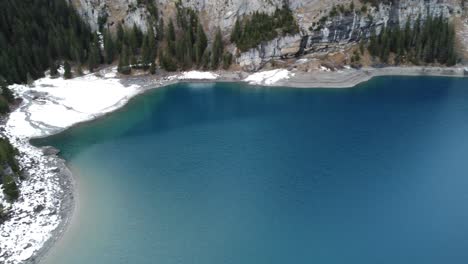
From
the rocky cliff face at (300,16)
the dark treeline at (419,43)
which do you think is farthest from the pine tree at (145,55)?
the dark treeline at (419,43)

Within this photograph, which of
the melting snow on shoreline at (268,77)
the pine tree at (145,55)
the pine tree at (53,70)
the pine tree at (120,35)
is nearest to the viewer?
the pine tree at (53,70)

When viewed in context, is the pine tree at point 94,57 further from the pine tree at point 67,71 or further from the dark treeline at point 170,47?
the pine tree at point 67,71

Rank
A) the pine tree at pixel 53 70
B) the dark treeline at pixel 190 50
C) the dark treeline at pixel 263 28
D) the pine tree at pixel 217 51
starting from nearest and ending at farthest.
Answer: the pine tree at pixel 53 70 → the dark treeline at pixel 263 28 → the pine tree at pixel 217 51 → the dark treeline at pixel 190 50

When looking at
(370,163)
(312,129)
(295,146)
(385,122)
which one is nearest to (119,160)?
(295,146)

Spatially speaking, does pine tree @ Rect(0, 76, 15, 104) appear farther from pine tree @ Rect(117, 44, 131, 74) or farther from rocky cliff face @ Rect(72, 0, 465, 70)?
rocky cliff face @ Rect(72, 0, 465, 70)

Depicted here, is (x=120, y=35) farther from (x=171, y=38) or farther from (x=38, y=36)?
(x=38, y=36)

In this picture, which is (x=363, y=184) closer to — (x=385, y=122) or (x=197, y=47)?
(x=385, y=122)
